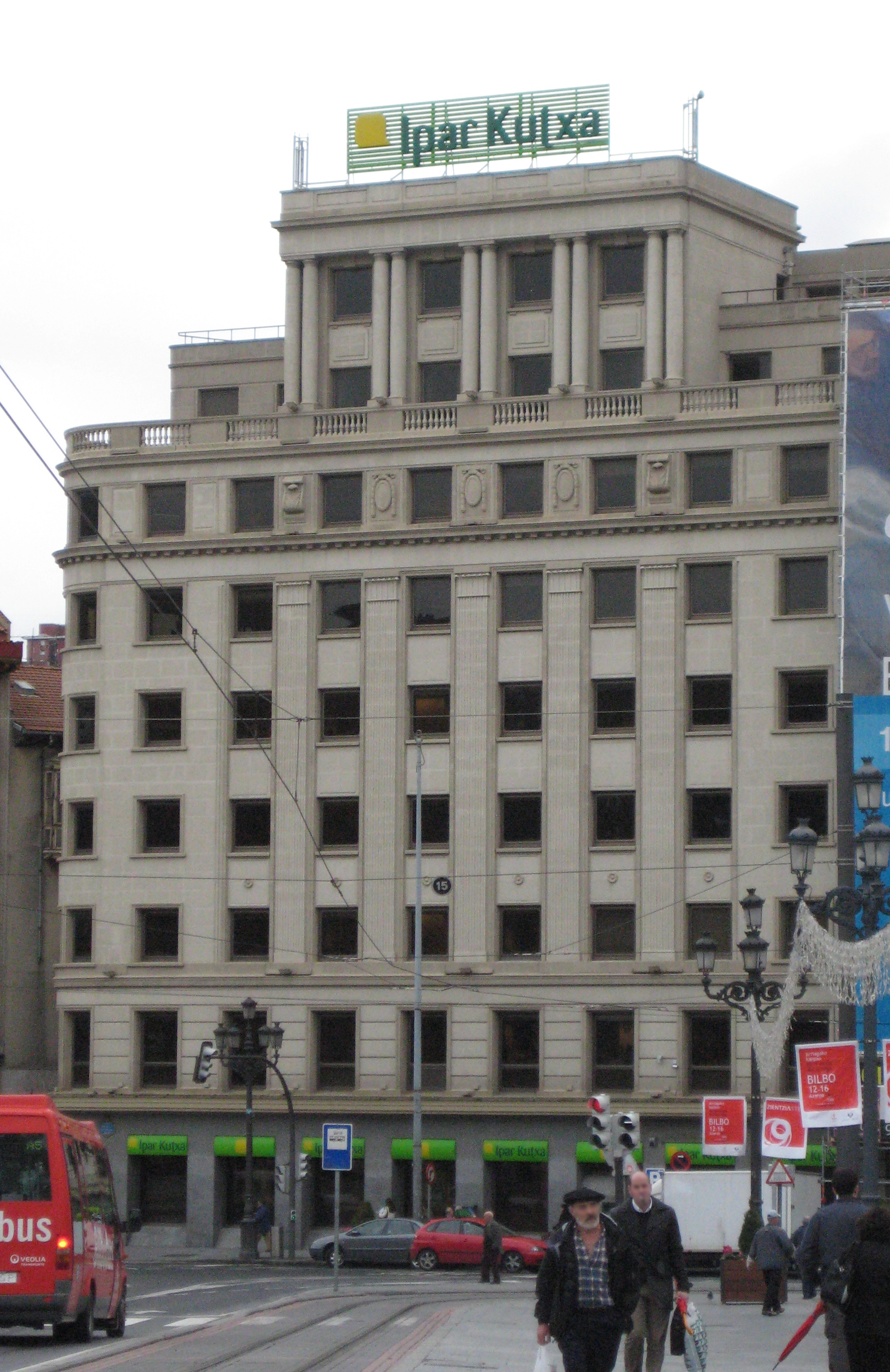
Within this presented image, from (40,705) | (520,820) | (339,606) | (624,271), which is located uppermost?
(624,271)

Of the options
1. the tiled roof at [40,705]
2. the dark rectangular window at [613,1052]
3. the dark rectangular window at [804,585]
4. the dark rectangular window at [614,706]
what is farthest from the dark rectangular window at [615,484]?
the tiled roof at [40,705]

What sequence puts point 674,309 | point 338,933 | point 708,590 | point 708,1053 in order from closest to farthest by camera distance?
point 708,1053
point 708,590
point 338,933
point 674,309

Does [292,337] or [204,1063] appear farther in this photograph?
[292,337]

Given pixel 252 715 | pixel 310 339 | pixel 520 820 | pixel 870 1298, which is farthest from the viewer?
pixel 310 339

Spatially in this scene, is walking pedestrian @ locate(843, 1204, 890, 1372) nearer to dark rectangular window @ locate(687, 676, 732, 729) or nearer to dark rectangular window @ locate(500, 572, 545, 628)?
dark rectangular window @ locate(687, 676, 732, 729)

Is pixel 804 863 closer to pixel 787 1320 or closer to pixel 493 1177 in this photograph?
pixel 787 1320

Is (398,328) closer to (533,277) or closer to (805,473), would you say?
(533,277)

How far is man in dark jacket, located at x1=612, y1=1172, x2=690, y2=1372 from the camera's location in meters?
17.7

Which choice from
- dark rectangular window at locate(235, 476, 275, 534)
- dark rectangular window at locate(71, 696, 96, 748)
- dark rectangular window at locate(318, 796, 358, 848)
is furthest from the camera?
dark rectangular window at locate(71, 696, 96, 748)

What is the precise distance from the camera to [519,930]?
2447 inches

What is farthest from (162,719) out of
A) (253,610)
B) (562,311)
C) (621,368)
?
(621,368)

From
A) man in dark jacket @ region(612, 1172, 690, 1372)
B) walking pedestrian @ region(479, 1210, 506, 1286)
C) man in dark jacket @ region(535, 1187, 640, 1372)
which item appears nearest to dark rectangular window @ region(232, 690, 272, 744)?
walking pedestrian @ region(479, 1210, 506, 1286)

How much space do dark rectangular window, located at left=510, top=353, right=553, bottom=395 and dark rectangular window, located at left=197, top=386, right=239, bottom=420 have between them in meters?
9.66

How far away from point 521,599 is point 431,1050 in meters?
12.2
